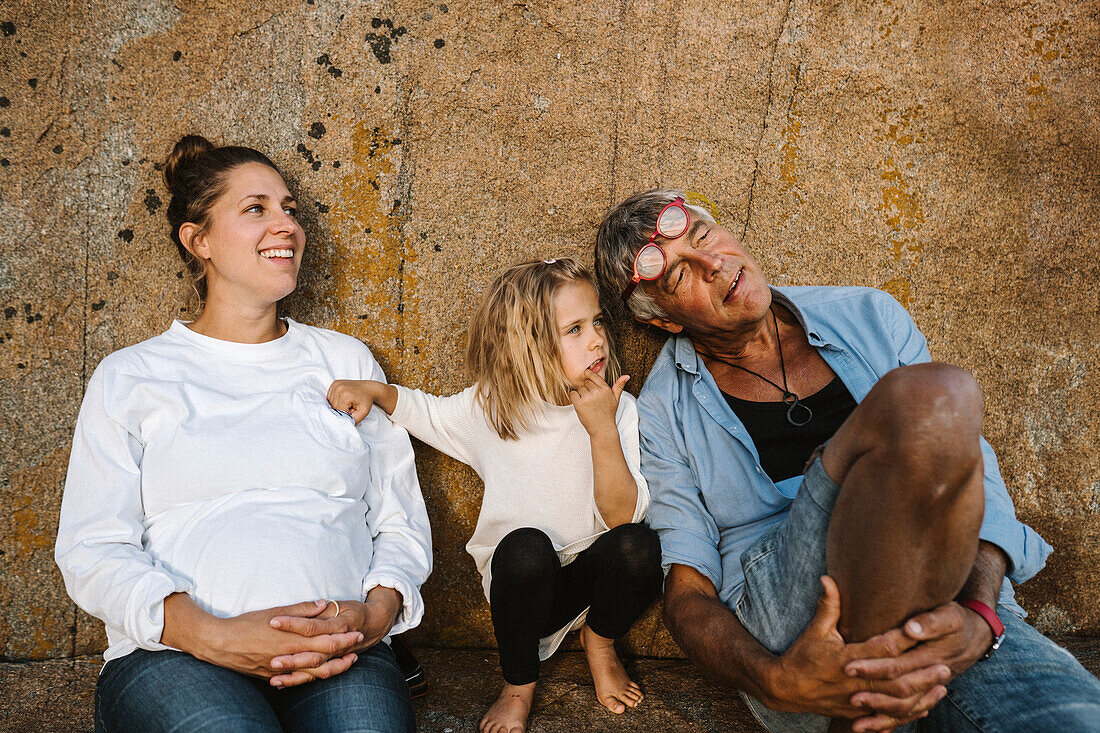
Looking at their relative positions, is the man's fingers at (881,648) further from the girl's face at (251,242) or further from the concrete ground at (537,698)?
the girl's face at (251,242)

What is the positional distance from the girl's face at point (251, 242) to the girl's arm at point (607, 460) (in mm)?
939

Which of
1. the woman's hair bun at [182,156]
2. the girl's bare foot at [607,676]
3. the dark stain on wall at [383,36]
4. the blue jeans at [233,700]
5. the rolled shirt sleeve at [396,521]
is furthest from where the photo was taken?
the dark stain on wall at [383,36]

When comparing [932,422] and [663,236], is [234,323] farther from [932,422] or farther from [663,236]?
[932,422]

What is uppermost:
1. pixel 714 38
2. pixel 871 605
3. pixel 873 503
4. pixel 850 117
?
pixel 714 38

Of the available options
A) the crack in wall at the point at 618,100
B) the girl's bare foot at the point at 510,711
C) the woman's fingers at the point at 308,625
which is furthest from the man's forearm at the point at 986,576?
the crack in wall at the point at 618,100

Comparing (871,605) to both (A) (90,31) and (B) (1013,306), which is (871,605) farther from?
(A) (90,31)

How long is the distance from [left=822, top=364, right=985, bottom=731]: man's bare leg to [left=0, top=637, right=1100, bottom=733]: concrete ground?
0.83 meters

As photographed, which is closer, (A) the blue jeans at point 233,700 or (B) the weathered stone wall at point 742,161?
(A) the blue jeans at point 233,700

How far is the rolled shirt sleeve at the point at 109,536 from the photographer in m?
1.58

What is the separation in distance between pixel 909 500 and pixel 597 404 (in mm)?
912

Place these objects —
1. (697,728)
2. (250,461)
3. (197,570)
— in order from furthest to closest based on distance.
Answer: (697,728), (250,461), (197,570)

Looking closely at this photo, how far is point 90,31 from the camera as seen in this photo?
7.68 ft

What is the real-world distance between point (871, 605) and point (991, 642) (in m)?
0.37

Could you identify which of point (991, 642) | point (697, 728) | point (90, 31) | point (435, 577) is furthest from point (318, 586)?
point (90, 31)
